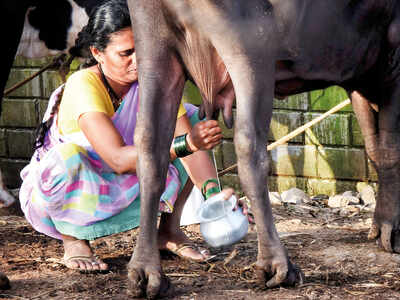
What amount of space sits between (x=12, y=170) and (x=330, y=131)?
2.76 meters

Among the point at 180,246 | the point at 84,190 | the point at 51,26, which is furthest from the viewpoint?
the point at 51,26

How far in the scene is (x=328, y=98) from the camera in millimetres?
5438

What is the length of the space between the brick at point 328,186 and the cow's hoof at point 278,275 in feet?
7.71

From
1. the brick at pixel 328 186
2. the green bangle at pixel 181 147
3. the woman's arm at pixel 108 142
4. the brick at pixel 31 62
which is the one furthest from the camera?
the brick at pixel 31 62

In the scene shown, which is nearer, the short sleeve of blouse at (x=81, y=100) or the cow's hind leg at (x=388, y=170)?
the short sleeve of blouse at (x=81, y=100)

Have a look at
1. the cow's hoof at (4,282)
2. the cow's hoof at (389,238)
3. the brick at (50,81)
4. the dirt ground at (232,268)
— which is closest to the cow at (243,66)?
the dirt ground at (232,268)

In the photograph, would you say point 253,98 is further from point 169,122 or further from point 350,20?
point 350,20

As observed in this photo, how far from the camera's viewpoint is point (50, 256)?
4.11 meters

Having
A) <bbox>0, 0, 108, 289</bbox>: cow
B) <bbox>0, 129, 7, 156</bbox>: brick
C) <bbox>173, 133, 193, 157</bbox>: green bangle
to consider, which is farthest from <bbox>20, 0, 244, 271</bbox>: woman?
<bbox>0, 129, 7, 156</bbox>: brick

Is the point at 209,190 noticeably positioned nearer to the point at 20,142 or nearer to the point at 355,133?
the point at 355,133

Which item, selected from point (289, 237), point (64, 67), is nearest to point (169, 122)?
point (289, 237)

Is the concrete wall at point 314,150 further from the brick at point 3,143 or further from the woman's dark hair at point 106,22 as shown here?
the woman's dark hair at point 106,22

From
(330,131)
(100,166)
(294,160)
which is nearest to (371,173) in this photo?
(330,131)

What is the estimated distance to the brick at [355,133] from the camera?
5371mm
